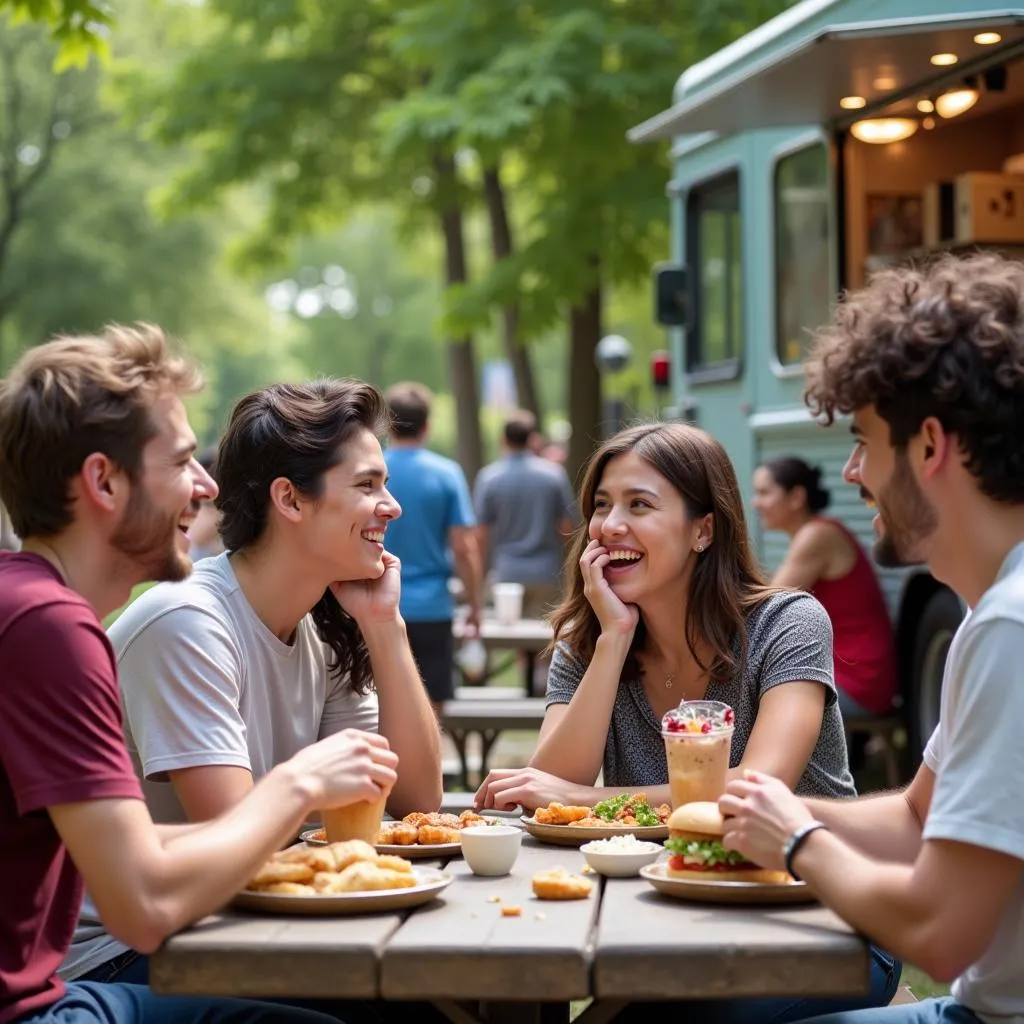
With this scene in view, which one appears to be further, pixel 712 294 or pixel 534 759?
pixel 712 294

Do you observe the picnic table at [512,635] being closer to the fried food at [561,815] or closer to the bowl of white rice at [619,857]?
the fried food at [561,815]

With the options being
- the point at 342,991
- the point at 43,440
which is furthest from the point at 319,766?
the point at 43,440

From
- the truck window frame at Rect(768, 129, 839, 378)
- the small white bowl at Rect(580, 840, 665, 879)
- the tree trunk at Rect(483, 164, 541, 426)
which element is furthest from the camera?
the tree trunk at Rect(483, 164, 541, 426)

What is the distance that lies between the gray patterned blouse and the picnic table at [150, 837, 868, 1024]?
1148mm

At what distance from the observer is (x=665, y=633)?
3.96m

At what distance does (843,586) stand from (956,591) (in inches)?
202

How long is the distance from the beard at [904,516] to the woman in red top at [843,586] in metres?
4.96

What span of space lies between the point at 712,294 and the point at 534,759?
6.65 metres

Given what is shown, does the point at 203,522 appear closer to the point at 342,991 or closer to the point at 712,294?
the point at 712,294

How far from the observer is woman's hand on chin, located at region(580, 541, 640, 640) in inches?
152

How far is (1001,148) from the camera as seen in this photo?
27.9ft

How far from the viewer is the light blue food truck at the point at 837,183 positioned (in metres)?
6.71

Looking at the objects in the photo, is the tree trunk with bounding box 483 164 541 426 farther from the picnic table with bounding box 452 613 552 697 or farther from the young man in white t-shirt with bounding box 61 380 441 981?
the young man in white t-shirt with bounding box 61 380 441 981

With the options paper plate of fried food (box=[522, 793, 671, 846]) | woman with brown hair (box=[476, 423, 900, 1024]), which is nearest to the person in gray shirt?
woman with brown hair (box=[476, 423, 900, 1024])
